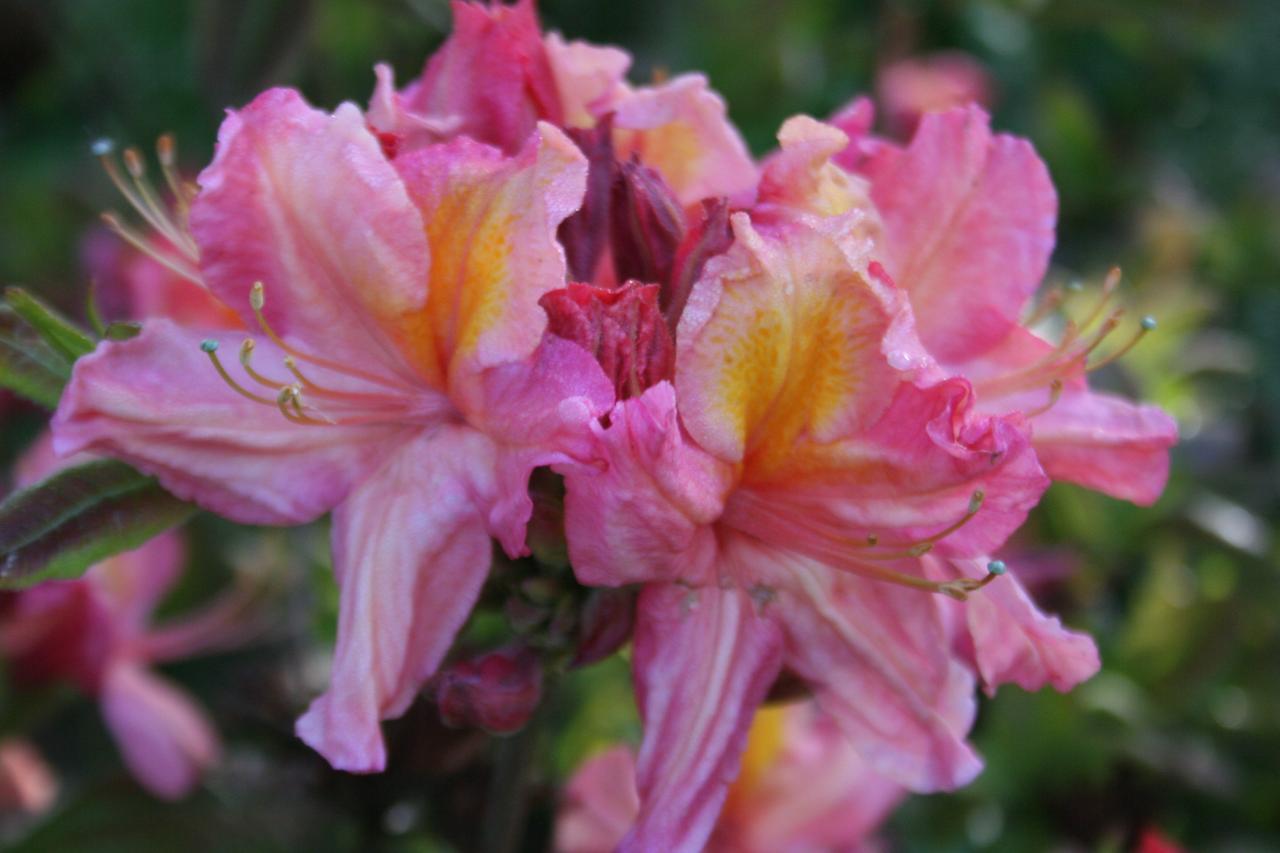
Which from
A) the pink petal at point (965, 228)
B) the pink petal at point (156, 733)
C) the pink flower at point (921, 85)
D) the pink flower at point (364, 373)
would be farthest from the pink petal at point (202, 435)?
the pink flower at point (921, 85)

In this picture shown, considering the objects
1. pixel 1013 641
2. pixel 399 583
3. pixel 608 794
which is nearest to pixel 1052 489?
pixel 608 794

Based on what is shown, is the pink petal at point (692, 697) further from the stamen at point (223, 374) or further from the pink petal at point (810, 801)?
the pink petal at point (810, 801)

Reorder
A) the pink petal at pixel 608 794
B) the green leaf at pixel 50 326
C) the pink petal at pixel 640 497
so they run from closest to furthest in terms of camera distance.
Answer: the pink petal at pixel 640 497, the green leaf at pixel 50 326, the pink petal at pixel 608 794

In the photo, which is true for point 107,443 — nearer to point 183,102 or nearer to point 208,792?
point 208,792

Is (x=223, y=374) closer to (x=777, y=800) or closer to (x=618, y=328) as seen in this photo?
(x=618, y=328)

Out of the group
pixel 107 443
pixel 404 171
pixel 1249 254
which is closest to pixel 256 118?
pixel 404 171

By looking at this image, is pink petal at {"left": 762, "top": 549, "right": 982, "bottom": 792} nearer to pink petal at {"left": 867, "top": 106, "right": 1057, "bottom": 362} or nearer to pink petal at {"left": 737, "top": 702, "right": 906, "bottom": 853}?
pink petal at {"left": 867, "top": 106, "right": 1057, "bottom": 362}
